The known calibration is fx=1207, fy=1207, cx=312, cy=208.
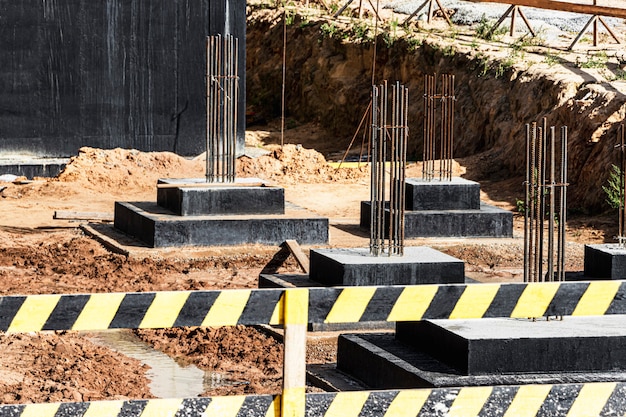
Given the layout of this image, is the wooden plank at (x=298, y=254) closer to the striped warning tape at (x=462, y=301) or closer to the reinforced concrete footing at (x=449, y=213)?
the reinforced concrete footing at (x=449, y=213)

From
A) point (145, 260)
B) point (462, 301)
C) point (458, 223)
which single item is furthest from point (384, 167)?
point (462, 301)

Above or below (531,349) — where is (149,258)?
below

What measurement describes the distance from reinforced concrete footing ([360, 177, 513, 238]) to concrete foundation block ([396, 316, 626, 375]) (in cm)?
886

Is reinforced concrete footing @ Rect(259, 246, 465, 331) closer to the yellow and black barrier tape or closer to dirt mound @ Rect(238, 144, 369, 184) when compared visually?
the yellow and black barrier tape

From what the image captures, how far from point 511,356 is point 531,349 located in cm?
13

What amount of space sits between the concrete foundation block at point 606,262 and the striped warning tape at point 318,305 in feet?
15.9

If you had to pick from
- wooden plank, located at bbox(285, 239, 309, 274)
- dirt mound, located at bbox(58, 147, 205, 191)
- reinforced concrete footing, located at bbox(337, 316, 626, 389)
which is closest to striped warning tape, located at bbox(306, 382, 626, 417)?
reinforced concrete footing, located at bbox(337, 316, 626, 389)

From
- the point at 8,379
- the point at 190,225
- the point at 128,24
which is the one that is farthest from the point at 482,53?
the point at 8,379

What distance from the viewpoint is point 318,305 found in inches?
219

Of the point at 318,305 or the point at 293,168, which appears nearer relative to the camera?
the point at 318,305

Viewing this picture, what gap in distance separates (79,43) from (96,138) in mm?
1873

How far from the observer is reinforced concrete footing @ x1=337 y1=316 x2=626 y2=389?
7.42 metres

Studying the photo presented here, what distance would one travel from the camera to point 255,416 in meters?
5.39

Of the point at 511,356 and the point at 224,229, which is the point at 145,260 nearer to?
the point at 224,229
